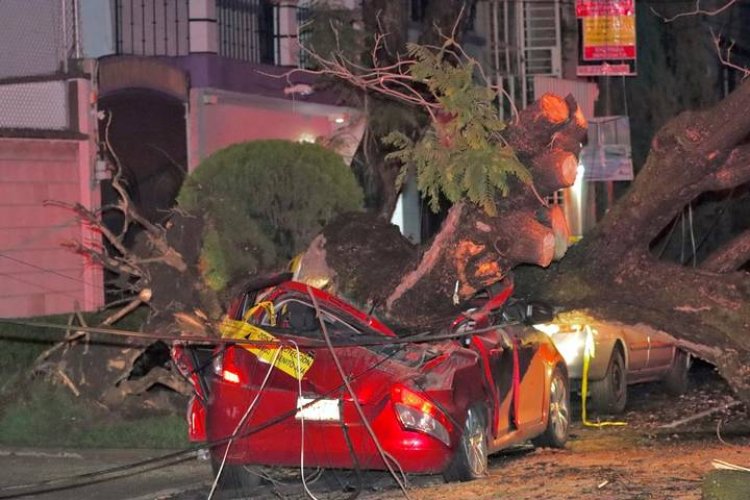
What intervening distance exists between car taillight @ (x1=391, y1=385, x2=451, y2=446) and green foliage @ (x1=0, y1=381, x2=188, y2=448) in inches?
142

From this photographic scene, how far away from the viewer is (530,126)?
10.4m

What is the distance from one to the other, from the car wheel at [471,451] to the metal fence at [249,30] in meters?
10.8

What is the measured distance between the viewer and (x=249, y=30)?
20.4 metres

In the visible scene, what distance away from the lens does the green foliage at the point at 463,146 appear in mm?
9938

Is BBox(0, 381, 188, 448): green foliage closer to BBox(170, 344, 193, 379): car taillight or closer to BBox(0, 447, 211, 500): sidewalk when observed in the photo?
BBox(0, 447, 211, 500): sidewalk

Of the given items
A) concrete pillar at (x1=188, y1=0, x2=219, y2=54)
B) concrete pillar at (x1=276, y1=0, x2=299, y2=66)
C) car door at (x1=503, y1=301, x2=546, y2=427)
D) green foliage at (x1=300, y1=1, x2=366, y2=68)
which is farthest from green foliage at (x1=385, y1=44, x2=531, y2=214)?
concrete pillar at (x1=276, y1=0, x2=299, y2=66)

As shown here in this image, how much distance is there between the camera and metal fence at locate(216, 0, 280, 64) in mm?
19734

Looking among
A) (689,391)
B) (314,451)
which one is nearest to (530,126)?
(314,451)

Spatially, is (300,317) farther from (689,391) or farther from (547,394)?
(689,391)

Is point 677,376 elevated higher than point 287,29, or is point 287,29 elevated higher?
point 287,29

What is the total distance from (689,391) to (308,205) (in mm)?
6018

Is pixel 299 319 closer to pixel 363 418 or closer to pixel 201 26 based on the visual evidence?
A: pixel 363 418

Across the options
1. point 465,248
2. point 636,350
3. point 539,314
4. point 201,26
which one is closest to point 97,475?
point 465,248

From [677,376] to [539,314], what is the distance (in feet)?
18.7
